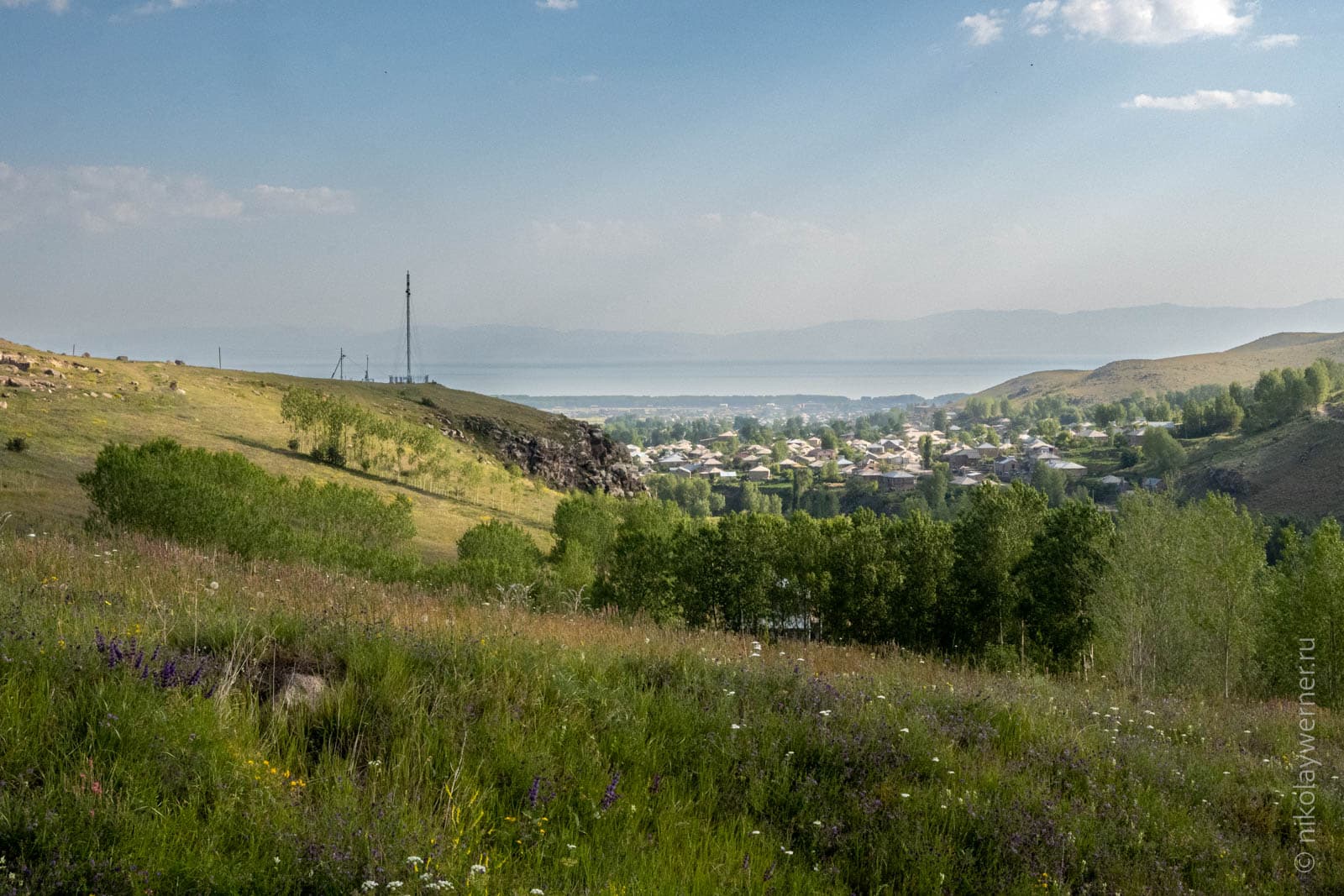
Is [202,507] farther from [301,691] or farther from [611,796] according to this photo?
[611,796]

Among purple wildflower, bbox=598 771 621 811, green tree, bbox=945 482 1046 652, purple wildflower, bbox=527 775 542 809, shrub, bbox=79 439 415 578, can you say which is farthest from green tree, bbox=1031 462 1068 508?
purple wildflower, bbox=527 775 542 809

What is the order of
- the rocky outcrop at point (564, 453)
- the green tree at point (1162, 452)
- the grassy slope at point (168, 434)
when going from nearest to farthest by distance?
1. the grassy slope at point (168, 434)
2. the rocky outcrop at point (564, 453)
3. the green tree at point (1162, 452)

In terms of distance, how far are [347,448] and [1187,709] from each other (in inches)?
3106

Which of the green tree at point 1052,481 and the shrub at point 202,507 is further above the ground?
the shrub at point 202,507

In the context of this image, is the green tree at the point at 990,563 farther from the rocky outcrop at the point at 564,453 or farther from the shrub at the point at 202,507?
the rocky outcrop at the point at 564,453

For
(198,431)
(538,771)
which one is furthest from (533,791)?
(198,431)

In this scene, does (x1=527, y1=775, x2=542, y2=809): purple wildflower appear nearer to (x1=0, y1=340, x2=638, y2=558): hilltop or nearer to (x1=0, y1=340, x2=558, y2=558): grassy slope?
(x1=0, y1=340, x2=638, y2=558): hilltop

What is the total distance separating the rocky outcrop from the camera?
129625 millimetres

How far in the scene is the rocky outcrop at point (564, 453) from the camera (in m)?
130

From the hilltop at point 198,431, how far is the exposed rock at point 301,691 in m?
20.9

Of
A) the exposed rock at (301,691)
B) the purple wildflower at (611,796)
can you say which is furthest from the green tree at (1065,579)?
the exposed rock at (301,691)

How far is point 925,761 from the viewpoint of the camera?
5.60 metres

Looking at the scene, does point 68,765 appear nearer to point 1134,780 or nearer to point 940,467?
point 1134,780

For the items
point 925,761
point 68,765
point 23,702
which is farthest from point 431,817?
point 925,761
